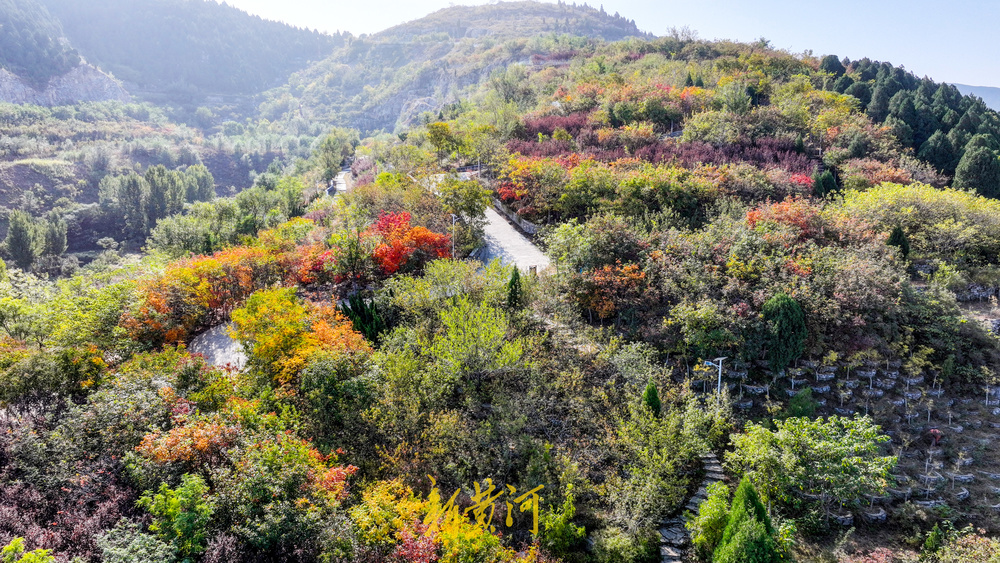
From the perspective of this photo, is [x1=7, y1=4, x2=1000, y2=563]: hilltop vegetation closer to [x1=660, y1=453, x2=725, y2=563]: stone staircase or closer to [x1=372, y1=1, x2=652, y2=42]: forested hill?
[x1=660, y1=453, x2=725, y2=563]: stone staircase

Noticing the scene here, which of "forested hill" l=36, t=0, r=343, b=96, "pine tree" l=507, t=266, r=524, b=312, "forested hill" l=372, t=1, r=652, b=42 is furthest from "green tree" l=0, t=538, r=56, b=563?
"forested hill" l=36, t=0, r=343, b=96

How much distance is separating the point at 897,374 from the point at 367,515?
13500mm

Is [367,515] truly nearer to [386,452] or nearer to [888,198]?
[386,452]

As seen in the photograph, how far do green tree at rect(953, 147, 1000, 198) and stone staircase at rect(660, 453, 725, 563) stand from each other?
25.6 metres

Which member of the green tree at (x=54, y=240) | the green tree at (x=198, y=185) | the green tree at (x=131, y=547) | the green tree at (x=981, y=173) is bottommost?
the green tree at (x=54, y=240)

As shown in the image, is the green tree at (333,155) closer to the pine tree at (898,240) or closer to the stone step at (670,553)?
the pine tree at (898,240)

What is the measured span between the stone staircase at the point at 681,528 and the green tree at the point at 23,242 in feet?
179

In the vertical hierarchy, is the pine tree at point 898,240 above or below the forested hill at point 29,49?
below

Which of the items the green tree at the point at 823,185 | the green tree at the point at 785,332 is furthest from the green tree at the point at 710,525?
the green tree at the point at 823,185

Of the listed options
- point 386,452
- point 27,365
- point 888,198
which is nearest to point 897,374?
point 888,198

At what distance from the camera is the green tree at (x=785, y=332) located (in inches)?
450

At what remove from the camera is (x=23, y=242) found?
39906 mm

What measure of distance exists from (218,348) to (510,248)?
1138 cm

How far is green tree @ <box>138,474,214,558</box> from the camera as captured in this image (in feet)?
22.3
